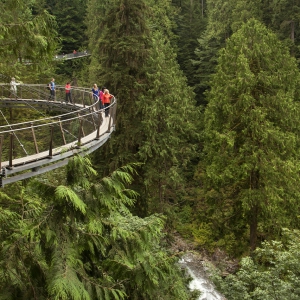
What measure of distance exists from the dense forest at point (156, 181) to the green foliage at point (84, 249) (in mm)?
18

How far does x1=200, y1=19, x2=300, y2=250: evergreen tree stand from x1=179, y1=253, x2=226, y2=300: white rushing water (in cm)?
238

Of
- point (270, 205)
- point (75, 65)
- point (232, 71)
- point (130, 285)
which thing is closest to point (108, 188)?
point (130, 285)

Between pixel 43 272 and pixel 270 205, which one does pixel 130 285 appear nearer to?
pixel 43 272

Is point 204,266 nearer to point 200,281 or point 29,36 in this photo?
point 200,281

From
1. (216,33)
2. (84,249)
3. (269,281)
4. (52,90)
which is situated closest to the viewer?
(84,249)

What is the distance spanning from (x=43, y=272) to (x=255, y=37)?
15.0 m

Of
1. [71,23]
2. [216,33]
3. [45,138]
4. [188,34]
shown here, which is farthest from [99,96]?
[71,23]

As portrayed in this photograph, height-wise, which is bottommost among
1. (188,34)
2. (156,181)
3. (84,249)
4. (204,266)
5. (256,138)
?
(204,266)

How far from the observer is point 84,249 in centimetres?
508

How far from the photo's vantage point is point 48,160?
7262 mm

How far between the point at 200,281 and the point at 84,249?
45.3ft

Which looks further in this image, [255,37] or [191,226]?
[191,226]

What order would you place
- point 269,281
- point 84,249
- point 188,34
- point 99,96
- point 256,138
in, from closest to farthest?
point 84,249 → point 269,281 → point 99,96 → point 256,138 → point 188,34

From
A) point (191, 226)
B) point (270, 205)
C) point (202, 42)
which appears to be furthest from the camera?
point (202, 42)
